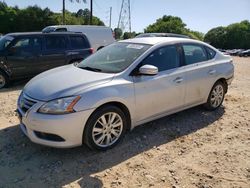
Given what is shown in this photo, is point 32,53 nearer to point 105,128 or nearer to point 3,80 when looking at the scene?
point 3,80

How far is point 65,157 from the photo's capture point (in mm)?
3871

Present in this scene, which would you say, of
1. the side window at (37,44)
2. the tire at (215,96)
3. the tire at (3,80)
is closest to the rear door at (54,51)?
the side window at (37,44)

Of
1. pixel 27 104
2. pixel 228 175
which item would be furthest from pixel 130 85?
pixel 228 175

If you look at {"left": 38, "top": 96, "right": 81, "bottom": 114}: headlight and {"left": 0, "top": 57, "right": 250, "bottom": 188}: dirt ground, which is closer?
{"left": 0, "top": 57, "right": 250, "bottom": 188}: dirt ground

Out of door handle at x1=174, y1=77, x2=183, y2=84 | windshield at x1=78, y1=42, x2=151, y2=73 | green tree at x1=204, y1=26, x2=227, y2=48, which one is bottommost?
door handle at x1=174, y1=77, x2=183, y2=84

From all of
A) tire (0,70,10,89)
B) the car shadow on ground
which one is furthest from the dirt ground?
tire (0,70,10,89)

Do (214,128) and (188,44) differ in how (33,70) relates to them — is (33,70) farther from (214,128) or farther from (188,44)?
(214,128)

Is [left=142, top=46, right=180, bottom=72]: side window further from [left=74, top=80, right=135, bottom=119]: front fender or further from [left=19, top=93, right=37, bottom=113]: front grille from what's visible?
[left=19, top=93, right=37, bottom=113]: front grille

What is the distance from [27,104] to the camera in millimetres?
3822

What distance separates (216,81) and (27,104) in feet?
12.2

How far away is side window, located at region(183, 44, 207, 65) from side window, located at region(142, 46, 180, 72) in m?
0.27

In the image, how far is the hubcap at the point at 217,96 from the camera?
573 centimetres

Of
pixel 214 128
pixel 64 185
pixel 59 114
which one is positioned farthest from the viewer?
pixel 214 128

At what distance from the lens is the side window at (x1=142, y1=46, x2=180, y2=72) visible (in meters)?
4.52
